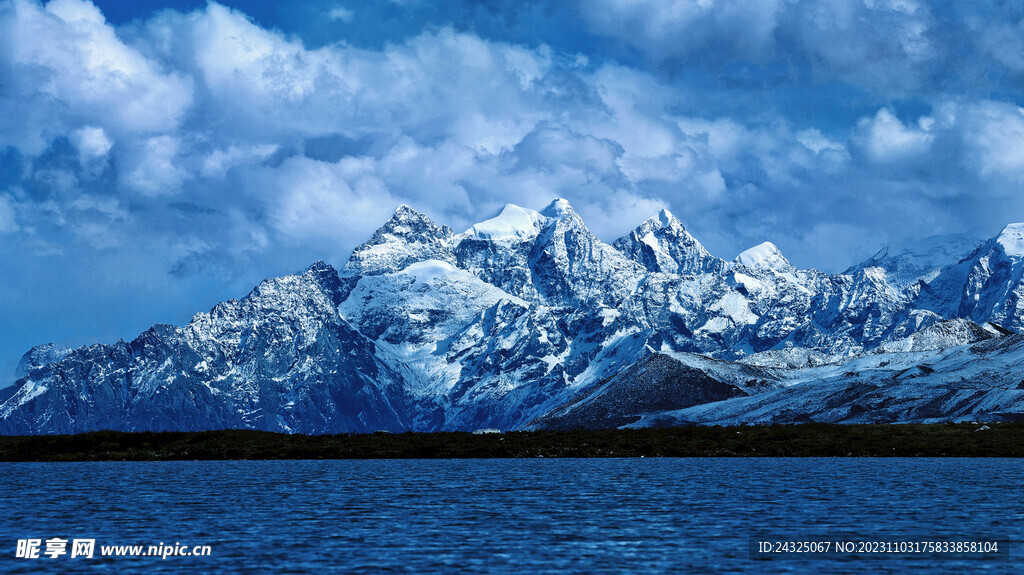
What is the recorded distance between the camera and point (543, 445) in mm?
178375

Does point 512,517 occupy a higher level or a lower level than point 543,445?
lower

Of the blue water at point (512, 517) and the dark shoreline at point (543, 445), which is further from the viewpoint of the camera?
the dark shoreline at point (543, 445)

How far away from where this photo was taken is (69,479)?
115 m

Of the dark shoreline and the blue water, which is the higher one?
the dark shoreline

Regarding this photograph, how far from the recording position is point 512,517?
234 feet

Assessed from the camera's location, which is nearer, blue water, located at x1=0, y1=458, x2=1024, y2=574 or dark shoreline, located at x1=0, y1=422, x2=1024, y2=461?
blue water, located at x1=0, y1=458, x2=1024, y2=574

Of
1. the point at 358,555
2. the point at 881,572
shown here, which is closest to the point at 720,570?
the point at 881,572

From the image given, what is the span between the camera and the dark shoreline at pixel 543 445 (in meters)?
166

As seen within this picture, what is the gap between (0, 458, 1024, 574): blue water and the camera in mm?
51531

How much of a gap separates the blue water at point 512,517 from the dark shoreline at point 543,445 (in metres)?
42.1

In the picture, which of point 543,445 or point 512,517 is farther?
point 543,445

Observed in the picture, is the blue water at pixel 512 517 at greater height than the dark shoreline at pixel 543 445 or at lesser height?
lesser

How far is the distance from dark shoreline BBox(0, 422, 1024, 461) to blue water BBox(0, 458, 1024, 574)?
42090mm

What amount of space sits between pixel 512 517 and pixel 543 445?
107686mm
